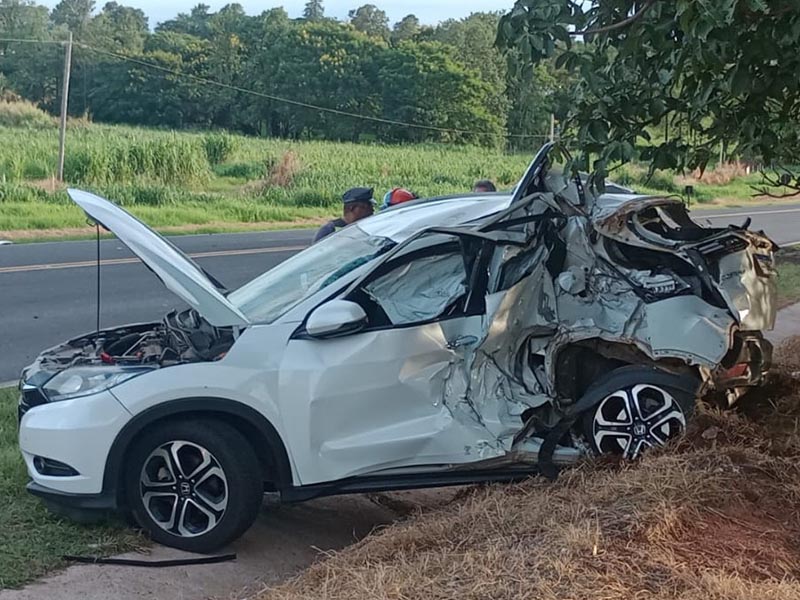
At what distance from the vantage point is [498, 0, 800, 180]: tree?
12.8 ft

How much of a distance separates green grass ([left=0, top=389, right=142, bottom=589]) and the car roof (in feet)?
7.35

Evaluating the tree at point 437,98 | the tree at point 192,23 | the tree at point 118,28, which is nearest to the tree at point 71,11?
the tree at point 118,28

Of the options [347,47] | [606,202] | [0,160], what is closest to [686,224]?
[606,202]

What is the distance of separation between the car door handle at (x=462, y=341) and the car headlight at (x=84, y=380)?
5.02 feet

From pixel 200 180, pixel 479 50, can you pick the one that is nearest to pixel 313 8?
pixel 479 50

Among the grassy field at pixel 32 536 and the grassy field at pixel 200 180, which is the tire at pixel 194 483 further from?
the grassy field at pixel 200 180

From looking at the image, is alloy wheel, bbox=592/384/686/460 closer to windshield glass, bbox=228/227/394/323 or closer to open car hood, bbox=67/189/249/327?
windshield glass, bbox=228/227/394/323

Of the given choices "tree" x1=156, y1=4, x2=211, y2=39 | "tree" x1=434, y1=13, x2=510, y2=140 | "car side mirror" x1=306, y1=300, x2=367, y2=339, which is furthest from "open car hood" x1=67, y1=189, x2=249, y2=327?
"tree" x1=156, y1=4, x2=211, y2=39

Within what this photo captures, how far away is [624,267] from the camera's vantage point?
5.79 m

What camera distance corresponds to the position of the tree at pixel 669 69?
3.91m

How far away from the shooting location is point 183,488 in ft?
16.7

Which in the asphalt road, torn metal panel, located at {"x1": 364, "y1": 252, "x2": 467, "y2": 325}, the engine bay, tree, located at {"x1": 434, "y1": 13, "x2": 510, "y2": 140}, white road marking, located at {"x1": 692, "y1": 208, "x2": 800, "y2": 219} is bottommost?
the asphalt road

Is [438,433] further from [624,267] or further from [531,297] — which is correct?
[624,267]

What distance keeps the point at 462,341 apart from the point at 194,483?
1.53 meters
